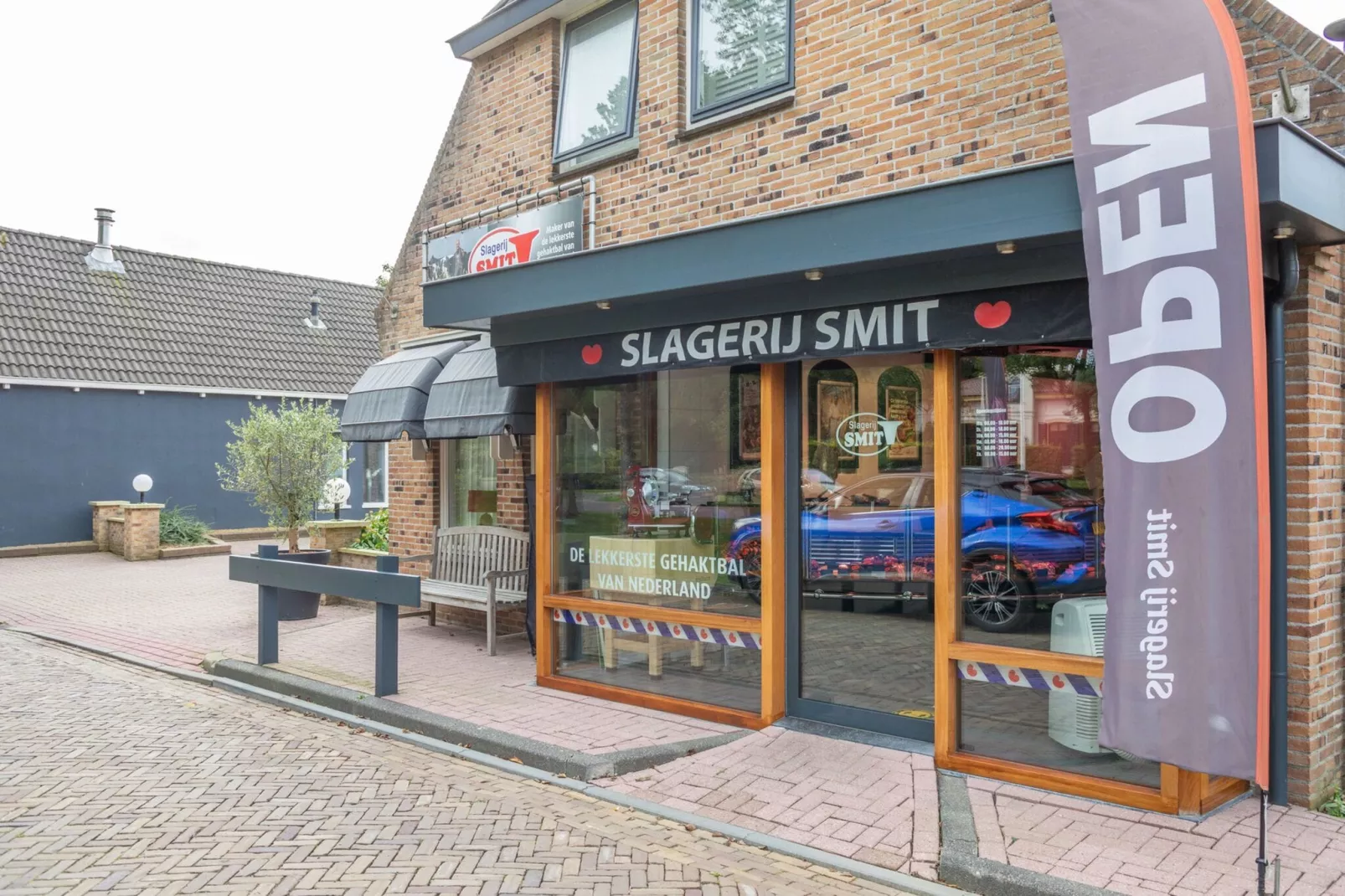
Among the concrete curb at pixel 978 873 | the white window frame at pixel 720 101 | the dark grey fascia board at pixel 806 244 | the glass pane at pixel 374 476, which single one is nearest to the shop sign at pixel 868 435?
the dark grey fascia board at pixel 806 244

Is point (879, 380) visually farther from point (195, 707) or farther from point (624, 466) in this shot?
point (195, 707)

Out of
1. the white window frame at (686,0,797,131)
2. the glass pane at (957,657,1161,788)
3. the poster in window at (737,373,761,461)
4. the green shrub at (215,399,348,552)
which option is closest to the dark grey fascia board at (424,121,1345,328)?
the poster in window at (737,373,761,461)

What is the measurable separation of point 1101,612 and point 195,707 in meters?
6.43

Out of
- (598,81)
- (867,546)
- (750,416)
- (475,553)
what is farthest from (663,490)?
(598,81)

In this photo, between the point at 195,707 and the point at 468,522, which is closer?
the point at 195,707

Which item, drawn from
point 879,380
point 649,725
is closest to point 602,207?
point 879,380

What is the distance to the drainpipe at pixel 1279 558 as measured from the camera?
15.9ft

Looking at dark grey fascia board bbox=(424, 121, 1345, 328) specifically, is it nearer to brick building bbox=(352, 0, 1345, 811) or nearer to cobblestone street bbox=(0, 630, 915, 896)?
brick building bbox=(352, 0, 1345, 811)

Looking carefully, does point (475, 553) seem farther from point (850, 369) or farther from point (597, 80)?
point (850, 369)

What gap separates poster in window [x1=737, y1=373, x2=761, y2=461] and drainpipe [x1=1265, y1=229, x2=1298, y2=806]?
2.92 metres

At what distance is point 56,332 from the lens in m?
19.9

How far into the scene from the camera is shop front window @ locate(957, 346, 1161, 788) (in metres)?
5.29

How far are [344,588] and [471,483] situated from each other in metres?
2.79

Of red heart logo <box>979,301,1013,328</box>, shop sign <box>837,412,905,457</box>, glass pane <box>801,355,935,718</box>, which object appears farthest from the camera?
shop sign <box>837,412,905,457</box>
